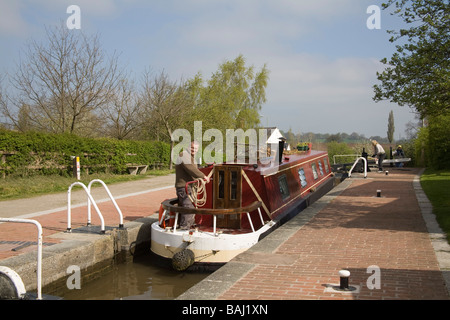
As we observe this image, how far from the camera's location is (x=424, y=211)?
934 cm

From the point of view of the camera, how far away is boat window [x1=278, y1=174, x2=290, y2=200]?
30.4 ft

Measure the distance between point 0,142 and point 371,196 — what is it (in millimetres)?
11256

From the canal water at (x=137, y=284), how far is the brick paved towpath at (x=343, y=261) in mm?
1392

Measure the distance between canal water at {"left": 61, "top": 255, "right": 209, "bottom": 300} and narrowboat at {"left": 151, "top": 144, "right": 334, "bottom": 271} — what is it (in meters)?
0.24

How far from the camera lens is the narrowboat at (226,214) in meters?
7.06

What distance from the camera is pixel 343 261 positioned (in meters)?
5.60

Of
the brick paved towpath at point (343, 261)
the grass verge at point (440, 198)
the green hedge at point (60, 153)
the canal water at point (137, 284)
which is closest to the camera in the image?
the brick paved towpath at point (343, 261)

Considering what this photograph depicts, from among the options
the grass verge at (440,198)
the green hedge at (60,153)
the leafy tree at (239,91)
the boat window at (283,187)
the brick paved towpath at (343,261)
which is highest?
the leafy tree at (239,91)

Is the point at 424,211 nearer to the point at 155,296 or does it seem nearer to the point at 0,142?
the point at 155,296

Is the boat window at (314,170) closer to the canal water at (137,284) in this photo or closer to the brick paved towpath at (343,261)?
the brick paved towpath at (343,261)

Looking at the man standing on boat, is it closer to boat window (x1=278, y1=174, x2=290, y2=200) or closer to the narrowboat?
the narrowboat

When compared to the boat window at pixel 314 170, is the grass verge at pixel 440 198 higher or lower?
lower

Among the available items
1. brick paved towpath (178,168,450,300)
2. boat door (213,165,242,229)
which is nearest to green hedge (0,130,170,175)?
boat door (213,165,242,229)

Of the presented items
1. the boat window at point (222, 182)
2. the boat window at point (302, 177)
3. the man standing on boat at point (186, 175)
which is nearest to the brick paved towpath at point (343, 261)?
the boat window at point (222, 182)
